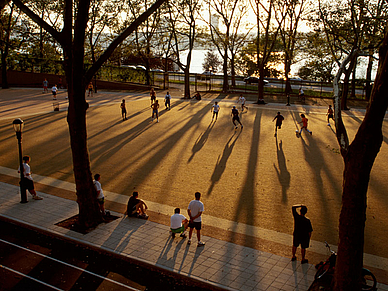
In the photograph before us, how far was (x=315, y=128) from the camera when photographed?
25.0 meters

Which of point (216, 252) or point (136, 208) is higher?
point (136, 208)

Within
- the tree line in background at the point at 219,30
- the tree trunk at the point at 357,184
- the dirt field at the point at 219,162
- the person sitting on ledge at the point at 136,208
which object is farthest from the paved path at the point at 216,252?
the tree line in background at the point at 219,30

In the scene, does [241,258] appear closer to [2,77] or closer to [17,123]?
[17,123]

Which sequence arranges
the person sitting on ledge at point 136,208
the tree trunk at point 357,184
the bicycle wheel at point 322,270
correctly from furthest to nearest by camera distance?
the person sitting on ledge at point 136,208 < the bicycle wheel at point 322,270 < the tree trunk at point 357,184

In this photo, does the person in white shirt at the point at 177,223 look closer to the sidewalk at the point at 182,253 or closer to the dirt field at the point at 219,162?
the sidewalk at the point at 182,253

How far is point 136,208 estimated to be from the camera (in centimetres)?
1090

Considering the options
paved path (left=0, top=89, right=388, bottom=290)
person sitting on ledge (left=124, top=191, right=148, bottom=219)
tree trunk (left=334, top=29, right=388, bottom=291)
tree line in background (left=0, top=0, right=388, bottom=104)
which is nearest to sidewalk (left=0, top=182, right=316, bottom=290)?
paved path (left=0, top=89, right=388, bottom=290)

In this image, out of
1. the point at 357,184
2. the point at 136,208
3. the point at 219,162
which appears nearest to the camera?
the point at 357,184

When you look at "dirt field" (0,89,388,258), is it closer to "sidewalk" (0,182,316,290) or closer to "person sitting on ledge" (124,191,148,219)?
"person sitting on ledge" (124,191,148,219)

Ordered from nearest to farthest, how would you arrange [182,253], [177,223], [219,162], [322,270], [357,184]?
[357,184]
[322,270]
[182,253]
[177,223]
[219,162]

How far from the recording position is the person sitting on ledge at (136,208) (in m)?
10.8

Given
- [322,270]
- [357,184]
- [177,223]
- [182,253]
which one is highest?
[357,184]

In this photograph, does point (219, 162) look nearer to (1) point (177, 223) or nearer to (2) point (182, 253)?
(1) point (177, 223)

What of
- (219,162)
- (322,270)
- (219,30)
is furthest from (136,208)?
(219,30)
